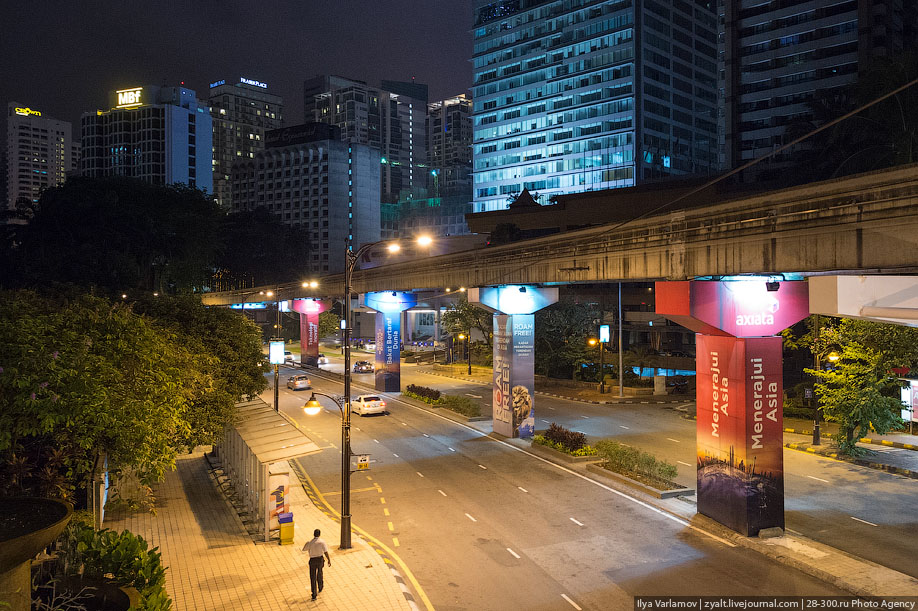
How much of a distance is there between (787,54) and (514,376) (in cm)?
8599

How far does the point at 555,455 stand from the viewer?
30219 millimetres

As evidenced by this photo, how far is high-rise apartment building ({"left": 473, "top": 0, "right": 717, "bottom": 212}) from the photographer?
123125 mm

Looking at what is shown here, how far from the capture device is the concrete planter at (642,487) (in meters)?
23.5

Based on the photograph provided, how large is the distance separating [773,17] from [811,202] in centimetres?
9870

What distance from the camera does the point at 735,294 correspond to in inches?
770

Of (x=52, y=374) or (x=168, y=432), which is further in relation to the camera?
(x=168, y=432)

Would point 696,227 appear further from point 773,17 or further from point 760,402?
point 773,17

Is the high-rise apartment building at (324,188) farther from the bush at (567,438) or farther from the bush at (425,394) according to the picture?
the bush at (567,438)

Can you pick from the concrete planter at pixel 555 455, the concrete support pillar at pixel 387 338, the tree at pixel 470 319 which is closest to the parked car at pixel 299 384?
the concrete support pillar at pixel 387 338

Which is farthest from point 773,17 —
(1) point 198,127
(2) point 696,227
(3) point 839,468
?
(1) point 198,127

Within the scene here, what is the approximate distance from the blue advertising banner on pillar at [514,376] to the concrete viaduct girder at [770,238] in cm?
773

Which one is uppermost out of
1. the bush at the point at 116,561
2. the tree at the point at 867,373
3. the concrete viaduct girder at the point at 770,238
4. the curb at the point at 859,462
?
the concrete viaduct girder at the point at 770,238

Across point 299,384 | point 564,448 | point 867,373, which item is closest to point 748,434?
point 867,373

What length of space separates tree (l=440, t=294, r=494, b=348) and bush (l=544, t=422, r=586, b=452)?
106ft
